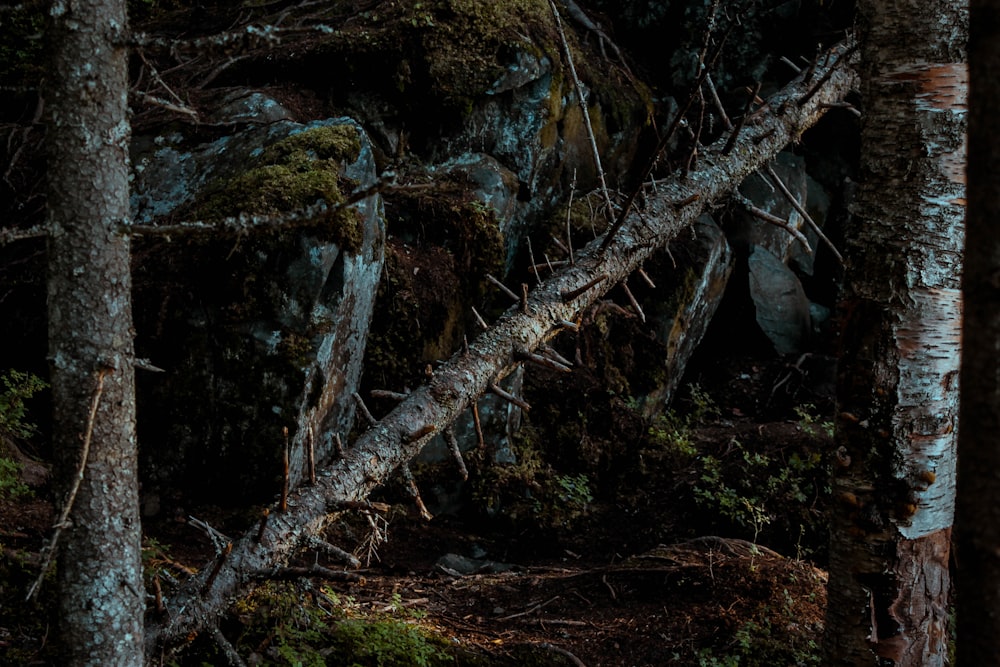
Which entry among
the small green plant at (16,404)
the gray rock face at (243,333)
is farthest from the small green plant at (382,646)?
the small green plant at (16,404)

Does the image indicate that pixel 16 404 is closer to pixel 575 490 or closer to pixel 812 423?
pixel 575 490

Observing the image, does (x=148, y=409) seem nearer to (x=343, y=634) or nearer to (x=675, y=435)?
(x=343, y=634)

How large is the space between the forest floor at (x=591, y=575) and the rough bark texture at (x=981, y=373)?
2807mm

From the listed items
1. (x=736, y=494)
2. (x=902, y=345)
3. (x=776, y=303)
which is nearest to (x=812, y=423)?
(x=776, y=303)

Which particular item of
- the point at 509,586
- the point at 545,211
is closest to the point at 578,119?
the point at 545,211

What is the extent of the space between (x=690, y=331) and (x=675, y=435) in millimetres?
1267

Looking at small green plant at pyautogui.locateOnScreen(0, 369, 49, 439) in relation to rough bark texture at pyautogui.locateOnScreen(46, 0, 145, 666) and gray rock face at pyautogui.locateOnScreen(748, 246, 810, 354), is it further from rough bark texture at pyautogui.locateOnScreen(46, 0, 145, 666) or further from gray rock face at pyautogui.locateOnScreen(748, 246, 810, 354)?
gray rock face at pyautogui.locateOnScreen(748, 246, 810, 354)

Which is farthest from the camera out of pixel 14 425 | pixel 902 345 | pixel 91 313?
pixel 14 425

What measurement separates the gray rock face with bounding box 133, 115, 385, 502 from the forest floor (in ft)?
1.45

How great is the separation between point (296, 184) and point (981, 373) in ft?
14.8

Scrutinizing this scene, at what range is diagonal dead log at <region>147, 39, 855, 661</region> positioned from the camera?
10.2 feet

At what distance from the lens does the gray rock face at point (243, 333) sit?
492 centimetres

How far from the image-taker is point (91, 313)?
2230 millimetres

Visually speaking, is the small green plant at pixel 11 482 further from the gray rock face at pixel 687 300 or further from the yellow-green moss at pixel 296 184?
the gray rock face at pixel 687 300
